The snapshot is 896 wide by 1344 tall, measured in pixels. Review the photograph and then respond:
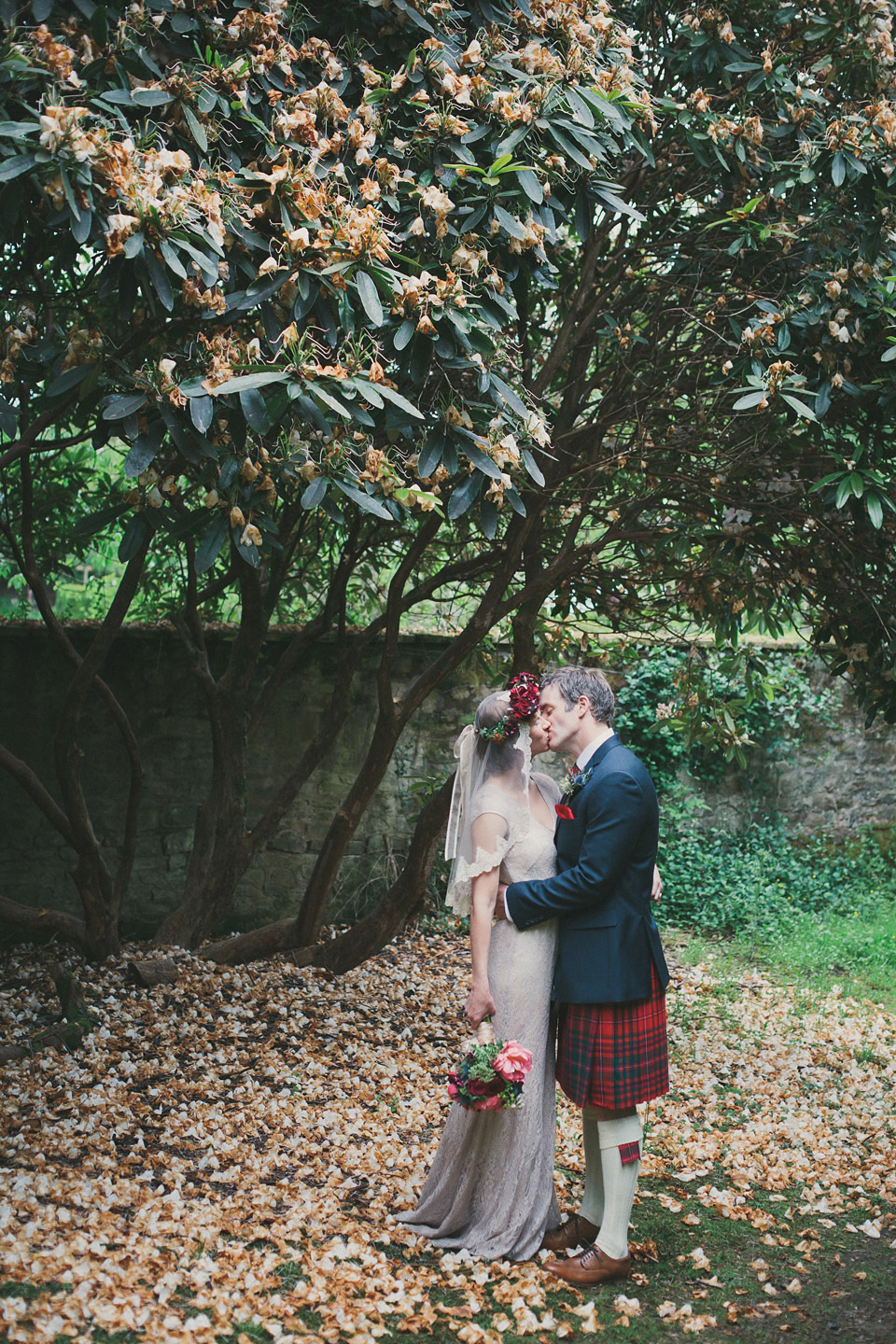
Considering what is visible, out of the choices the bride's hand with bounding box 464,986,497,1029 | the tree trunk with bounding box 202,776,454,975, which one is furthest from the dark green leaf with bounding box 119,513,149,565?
the tree trunk with bounding box 202,776,454,975

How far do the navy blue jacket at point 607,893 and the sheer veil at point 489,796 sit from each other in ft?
0.47

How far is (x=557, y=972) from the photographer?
8.93 ft

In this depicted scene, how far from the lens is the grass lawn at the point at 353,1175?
7.73 ft

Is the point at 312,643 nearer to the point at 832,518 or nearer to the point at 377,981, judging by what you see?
the point at 377,981

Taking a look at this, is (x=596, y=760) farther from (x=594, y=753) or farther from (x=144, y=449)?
(x=144, y=449)

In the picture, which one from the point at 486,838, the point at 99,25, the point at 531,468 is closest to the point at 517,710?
the point at 486,838

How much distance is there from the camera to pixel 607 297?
436cm

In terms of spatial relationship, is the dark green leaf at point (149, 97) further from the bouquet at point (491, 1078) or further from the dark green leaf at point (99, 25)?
the bouquet at point (491, 1078)

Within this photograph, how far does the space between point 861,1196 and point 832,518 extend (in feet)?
8.45

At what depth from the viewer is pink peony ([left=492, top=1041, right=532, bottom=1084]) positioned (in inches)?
101

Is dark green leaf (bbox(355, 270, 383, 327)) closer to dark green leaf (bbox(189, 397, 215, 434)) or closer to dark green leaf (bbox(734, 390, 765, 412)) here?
dark green leaf (bbox(189, 397, 215, 434))

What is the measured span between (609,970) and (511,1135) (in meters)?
0.52

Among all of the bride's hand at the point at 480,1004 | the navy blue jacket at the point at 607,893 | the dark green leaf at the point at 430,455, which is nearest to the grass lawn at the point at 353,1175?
the bride's hand at the point at 480,1004

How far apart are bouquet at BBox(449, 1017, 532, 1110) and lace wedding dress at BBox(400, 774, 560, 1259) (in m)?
0.11
